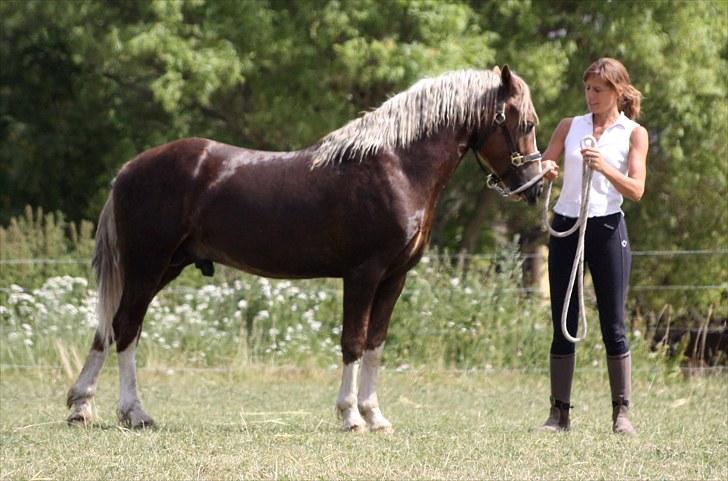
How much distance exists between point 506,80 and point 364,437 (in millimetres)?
2095

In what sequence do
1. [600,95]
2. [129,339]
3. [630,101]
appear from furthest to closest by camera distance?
[129,339], [630,101], [600,95]

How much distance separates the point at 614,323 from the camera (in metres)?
6.62

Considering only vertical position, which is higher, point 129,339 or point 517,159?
point 517,159

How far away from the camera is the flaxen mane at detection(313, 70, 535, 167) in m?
6.77

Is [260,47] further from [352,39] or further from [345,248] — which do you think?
[345,248]

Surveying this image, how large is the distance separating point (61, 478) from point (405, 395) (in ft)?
16.4

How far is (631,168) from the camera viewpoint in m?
6.46

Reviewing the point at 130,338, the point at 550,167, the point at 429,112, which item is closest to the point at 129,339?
the point at 130,338

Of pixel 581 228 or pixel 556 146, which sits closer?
pixel 581 228

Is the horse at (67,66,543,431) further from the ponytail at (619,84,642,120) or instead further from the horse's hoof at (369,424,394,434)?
the ponytail at (619,84,642,120)

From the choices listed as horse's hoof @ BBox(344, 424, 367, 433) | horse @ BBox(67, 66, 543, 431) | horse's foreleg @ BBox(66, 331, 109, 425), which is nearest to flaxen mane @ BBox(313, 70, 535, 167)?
horse @ BBox(67, 66, 543, 431)

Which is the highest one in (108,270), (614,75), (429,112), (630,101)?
(614,75)

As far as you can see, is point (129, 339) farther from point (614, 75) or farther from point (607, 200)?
point (614, 75)

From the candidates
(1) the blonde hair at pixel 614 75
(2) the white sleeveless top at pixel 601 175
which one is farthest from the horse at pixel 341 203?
(1) the blonde hair at pixel 614 75
